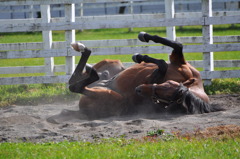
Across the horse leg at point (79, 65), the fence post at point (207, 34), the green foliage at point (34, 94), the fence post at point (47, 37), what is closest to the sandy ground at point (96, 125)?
the horse leg at point (79, 65)

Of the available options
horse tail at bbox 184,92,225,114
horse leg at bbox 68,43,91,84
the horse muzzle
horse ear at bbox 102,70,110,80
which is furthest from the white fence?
the horse muzzle

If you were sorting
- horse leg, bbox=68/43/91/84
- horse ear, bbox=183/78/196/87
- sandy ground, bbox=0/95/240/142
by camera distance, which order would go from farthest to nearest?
1. horse leg, bbox=68/43/91/84
2. horse ear, bbox=183/78/196/87
3. sandy ground, bbox=0/95/240/142

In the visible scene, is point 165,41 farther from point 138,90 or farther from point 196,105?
point 196,105

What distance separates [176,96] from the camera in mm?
5555

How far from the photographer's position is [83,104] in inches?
243

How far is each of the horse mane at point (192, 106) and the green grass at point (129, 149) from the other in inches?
51.5

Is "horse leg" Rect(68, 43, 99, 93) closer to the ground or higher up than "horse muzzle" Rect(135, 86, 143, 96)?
higher up

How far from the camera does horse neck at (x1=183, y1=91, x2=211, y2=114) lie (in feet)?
18.6

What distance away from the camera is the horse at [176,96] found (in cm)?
555

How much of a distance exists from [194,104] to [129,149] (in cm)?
195

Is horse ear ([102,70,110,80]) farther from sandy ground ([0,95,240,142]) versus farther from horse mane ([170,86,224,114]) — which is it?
horse mane ([170,86,224,114])

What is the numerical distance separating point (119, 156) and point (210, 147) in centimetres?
92

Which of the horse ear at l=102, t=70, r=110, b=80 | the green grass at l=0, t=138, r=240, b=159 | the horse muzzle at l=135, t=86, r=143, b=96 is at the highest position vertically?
the horse ear at l=102, t=70, r=110, b=80

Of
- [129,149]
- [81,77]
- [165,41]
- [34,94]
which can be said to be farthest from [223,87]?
[129,149]
